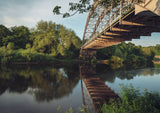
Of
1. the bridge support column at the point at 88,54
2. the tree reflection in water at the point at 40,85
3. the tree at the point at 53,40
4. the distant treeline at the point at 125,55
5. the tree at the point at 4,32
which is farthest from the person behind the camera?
the tree at the point at 4,32

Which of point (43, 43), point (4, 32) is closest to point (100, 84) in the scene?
point (43, 43)

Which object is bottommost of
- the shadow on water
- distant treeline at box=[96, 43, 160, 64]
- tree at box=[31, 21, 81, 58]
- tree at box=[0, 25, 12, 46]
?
the shadow on water

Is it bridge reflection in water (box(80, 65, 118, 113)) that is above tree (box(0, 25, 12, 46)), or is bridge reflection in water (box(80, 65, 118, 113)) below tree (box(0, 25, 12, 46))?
below

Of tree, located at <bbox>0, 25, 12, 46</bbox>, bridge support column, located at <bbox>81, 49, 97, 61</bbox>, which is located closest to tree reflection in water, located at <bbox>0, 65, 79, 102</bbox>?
bridge support column, located at <bbox>81, 49, 97, 61</bbox>

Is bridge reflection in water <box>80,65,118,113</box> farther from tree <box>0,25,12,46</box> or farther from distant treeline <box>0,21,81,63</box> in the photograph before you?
tree <box>0,25,12,46</box>

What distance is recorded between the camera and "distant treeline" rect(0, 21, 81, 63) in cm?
3076

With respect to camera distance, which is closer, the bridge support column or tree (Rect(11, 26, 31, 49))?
the bridge support column

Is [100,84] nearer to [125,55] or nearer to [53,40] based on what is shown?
[53,40]

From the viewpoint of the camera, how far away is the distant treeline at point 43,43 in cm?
3076

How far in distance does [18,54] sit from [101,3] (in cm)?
3017

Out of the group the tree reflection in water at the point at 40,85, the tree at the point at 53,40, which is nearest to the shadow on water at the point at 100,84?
the tree reflection in water at the point at 40,85

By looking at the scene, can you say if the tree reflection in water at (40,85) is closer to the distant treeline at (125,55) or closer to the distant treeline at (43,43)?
the distant treeline at (43,43)

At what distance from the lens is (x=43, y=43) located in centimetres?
3638

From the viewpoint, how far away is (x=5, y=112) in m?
5.48
